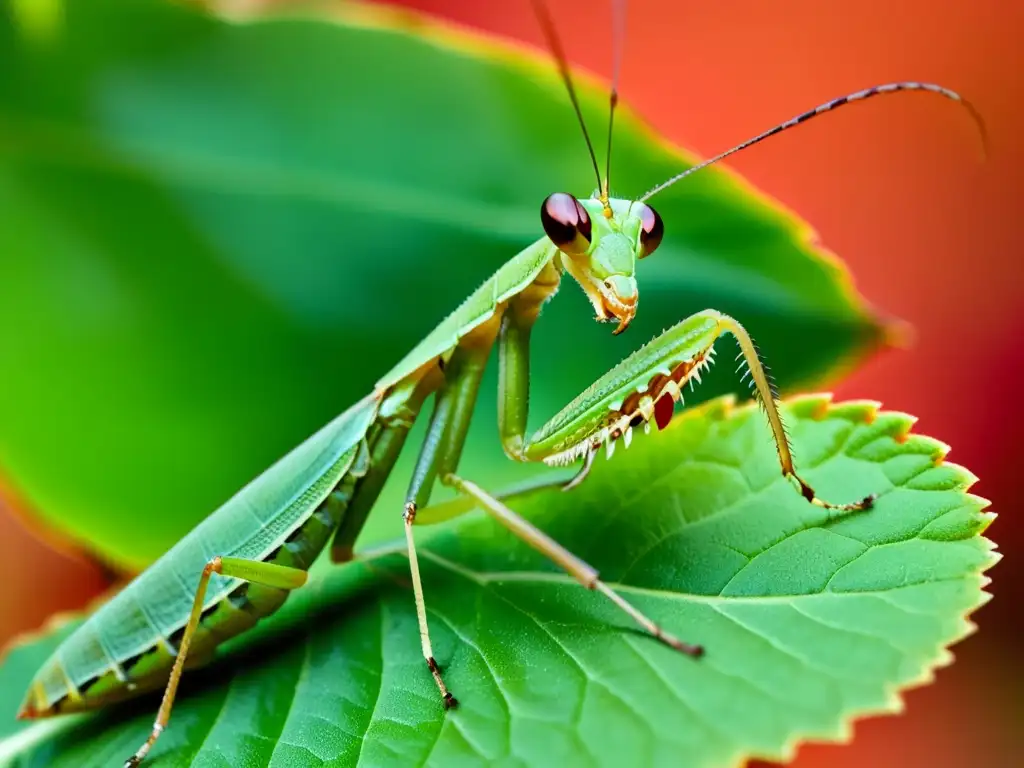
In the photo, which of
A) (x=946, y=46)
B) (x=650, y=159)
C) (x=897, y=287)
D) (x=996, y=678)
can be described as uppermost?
(x=946, y=46)

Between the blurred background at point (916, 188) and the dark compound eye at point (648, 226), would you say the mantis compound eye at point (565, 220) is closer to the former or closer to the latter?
the dark compound eye at point (648, 226)

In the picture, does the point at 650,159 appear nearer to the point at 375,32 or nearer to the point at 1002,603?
the point at 375,32

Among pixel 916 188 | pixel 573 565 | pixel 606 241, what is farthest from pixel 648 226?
pixel 916 188

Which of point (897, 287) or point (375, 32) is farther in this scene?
point (897, 287)

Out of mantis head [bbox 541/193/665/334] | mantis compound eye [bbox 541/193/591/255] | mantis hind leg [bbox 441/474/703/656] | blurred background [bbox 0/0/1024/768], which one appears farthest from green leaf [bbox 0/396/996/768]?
blurred background [bbox 0/0/1024/768]

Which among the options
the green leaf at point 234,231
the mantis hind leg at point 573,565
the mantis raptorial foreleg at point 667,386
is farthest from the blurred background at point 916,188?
the mantis hind leg at point 573,565

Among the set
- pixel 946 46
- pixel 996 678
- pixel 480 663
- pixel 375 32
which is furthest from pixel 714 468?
pixel 946 46
